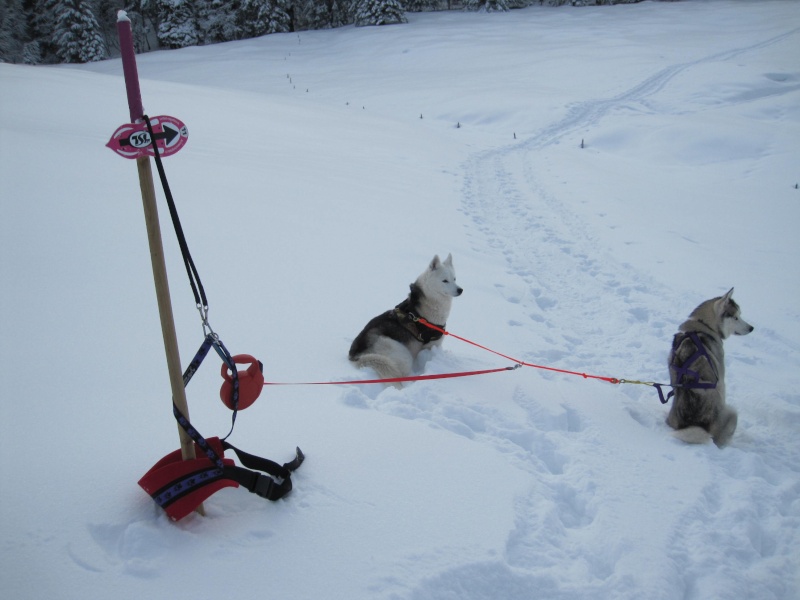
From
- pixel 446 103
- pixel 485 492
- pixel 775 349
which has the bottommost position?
pixel 775 349

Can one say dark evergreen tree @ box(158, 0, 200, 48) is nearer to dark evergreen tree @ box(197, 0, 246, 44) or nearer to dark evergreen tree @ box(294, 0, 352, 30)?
dark evergreen tree @ box(197, 0, 246, 44)

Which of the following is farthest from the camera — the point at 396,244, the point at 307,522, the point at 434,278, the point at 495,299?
the point at 396,244

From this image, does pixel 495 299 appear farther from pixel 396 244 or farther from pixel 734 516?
pixel 734 516

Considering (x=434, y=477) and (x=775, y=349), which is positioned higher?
(x=434, y=477)

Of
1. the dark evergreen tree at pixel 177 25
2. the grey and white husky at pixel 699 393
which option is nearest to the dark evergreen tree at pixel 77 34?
the dark evergreen tree at pixel 177 25

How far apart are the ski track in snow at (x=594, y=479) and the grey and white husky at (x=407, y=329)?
360 millimetres

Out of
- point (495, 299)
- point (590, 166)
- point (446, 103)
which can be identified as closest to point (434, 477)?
point (495, 299)

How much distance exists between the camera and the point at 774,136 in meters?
12.0

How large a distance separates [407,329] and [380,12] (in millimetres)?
39236

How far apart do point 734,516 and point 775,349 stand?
311 centimetres

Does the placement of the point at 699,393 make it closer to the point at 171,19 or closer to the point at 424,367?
the point at 424,367

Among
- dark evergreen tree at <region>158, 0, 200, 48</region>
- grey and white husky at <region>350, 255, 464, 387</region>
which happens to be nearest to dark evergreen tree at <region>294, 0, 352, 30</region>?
dark evergreen tree at <region>158, 0, 200, 48</region>

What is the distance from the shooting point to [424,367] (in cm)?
461

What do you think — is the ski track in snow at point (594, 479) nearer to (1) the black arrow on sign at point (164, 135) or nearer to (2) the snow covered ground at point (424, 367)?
(2) the snow covered ground at point (424, 367)
